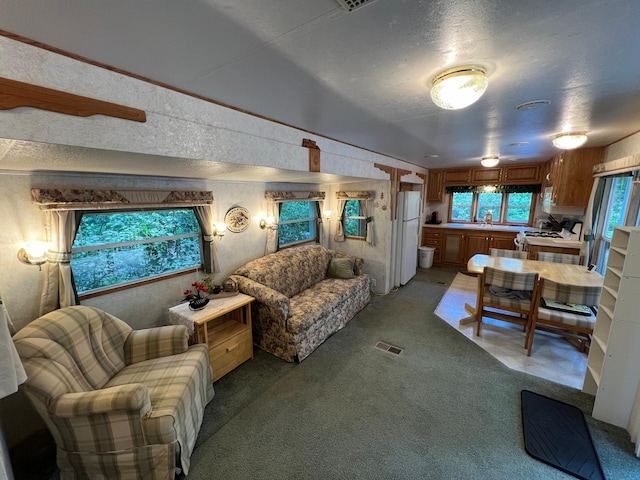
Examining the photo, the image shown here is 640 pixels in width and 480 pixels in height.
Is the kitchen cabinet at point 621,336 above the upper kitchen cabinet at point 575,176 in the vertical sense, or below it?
below

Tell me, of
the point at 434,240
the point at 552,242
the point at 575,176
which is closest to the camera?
the point at 575,176

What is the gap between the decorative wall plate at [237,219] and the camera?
3222mm

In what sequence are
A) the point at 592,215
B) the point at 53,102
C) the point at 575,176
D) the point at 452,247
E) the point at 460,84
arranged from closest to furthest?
the point at 53,102 < the point at 460,84 < the point at 592,215 < the point at 575,176 < the point at 452,247

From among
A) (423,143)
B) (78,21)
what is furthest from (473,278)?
(78,21)

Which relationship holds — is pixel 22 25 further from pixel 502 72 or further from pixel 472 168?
pixel 472 168

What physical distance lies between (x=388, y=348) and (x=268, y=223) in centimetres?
228

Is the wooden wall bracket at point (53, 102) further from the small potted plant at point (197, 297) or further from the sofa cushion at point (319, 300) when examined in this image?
the sofa cushion at point (319, 300)

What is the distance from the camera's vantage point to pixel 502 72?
4.35 ft

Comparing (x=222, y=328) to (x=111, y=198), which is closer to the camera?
(x=111, y=198)

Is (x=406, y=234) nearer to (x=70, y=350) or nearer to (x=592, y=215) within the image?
(x=592, y=215)

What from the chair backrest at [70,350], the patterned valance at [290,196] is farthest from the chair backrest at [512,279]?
the chair backrest at [70,350]

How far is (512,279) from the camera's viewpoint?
281cm

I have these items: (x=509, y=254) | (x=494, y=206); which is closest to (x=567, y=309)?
(x=509, y=254)

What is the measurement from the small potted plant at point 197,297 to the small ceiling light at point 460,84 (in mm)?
2596
